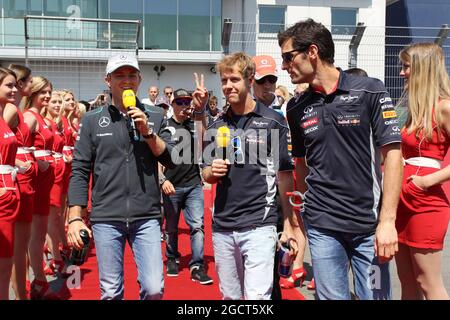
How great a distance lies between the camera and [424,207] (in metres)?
3.89

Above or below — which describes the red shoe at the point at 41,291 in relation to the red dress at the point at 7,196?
below

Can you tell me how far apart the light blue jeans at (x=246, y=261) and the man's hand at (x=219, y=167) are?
432mm

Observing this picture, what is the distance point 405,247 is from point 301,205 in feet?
3.09

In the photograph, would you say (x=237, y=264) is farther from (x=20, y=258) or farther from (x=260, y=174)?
(x=20, y=258)

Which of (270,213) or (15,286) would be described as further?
(15,286)

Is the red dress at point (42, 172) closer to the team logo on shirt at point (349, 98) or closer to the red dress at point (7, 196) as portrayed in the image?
the red dress at point (7, 196)

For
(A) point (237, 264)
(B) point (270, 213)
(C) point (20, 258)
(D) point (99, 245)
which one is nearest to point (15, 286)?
(C) point (20, 258)

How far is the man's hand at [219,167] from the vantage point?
3.77m

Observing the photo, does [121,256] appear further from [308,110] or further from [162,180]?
[162,180]

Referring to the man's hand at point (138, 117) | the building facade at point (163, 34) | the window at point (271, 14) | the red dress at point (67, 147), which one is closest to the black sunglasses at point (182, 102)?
the red dress at point (67, 147)

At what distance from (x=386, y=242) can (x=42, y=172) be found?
388cm

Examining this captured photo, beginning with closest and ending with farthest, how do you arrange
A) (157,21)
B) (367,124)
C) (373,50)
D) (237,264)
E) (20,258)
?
(367,124), (237,264), (20,258), (373,50), (157,21)

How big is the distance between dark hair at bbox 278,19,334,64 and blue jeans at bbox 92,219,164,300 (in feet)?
5.24

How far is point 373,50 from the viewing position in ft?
48.1
